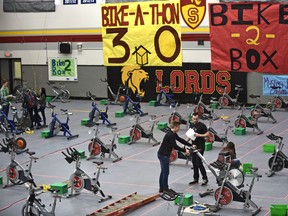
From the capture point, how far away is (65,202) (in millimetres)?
15227

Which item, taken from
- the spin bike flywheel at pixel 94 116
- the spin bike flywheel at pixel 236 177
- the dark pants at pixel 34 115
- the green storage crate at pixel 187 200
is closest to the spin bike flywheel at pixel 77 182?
the green storage crate at pixel 187 200

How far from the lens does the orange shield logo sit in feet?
97.6

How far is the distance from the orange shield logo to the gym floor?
6.04 metres

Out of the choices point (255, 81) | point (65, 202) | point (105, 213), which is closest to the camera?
point (105, 213)

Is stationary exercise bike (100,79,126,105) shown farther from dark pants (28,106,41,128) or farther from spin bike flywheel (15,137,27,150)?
spin bike flywheel (15,137,27,150)

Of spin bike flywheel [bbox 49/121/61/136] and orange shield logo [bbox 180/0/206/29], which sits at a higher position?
orange shield logo [bbox 180/0/206/29]

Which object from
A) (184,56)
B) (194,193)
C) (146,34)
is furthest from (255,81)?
(194,193)

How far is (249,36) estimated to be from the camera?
27.8 meters

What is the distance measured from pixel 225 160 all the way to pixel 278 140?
2.83 meters

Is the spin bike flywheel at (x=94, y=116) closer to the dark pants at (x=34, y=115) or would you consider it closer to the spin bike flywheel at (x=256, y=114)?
the dark pants at (x=34, y=115)

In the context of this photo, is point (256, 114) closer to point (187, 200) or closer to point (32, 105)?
point (32, 105)

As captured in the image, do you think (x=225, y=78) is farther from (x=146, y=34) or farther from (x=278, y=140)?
(x=278, y=140)

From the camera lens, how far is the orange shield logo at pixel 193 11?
29.7 metres

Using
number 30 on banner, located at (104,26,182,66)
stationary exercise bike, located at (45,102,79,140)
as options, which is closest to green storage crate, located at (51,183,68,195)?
stationary exercise bike, located at (45,102,79,140)
